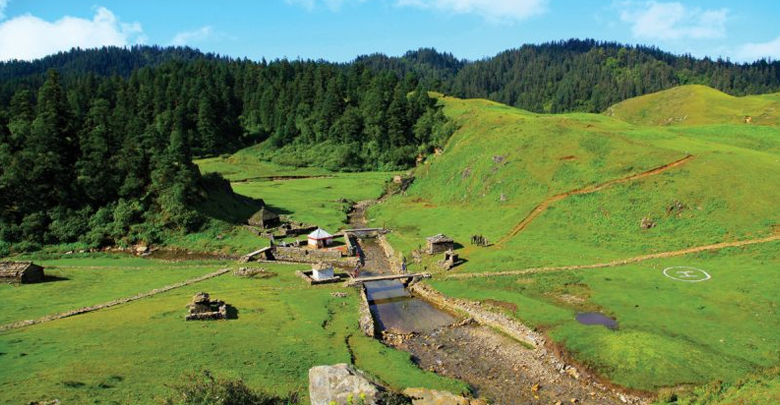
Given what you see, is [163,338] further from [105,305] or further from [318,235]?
[318,235]

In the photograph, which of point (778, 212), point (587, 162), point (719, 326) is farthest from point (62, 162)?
point (778, 212)

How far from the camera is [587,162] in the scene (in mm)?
74500

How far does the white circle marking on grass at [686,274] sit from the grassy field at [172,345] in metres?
26.2

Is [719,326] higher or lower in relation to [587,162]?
lower

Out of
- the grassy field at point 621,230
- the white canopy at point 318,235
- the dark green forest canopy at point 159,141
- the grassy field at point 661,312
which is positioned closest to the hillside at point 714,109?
the grassy field at point 621,230

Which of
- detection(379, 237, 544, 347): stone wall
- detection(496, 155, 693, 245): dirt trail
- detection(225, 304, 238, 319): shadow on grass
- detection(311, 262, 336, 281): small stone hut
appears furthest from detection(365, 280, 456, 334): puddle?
detection(496, 155, 693, 245): dirt trail

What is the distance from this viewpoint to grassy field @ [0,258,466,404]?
87.3ft

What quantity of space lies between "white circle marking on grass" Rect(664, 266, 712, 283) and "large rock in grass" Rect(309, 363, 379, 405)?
37.3 m

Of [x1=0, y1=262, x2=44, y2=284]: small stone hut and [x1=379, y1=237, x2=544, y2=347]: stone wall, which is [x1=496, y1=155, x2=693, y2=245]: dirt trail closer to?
[x1=379, y1=237, x2=544, y2=347]: stone wall

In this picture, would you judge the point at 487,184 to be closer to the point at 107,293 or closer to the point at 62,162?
the point at 107,293

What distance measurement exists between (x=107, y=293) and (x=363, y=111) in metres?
120

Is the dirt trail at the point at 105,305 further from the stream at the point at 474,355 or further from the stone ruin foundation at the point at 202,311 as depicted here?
the stream at the point at 474,355

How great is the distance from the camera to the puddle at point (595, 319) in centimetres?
3850

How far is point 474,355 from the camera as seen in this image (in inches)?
1487
